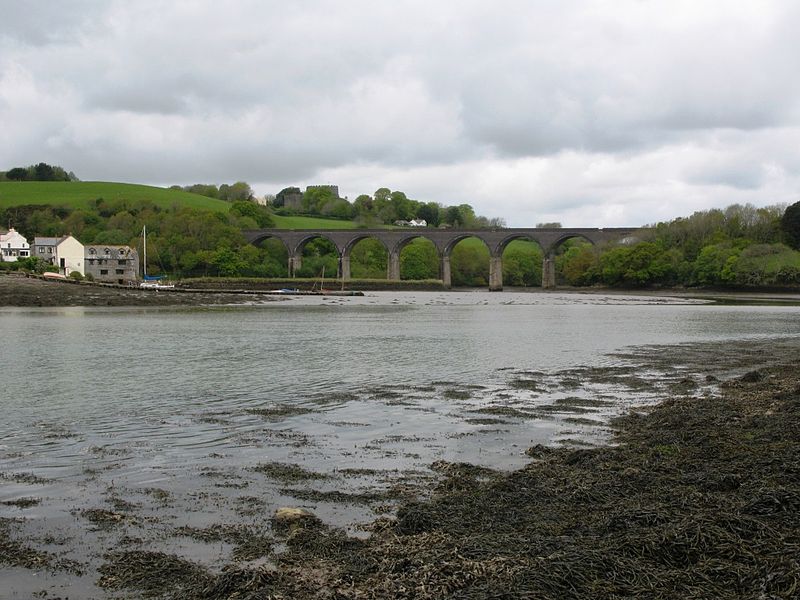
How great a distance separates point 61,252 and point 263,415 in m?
106

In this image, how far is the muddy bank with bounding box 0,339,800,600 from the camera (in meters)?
6.15

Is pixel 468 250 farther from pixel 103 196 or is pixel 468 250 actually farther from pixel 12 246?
pixel 12 246

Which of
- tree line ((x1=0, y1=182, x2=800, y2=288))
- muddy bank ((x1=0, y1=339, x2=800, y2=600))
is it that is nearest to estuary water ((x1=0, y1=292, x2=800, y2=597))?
muddy bank ((x1=0, y1=339, x2=800, y2=600))

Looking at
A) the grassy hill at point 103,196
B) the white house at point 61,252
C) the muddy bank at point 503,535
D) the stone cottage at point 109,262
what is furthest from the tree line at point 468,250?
the muddy bank at point 503,535

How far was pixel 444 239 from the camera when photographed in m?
136

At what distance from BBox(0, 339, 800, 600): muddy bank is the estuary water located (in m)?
0.17

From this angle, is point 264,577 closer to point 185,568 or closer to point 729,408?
point 185,568

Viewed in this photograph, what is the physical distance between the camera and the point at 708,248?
101m

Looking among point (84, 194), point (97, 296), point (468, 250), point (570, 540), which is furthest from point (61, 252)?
point (570, 540)

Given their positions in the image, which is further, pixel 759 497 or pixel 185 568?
pixel 759 497

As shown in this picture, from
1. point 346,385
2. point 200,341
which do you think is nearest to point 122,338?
point 200,341

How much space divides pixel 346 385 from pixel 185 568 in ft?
42.1

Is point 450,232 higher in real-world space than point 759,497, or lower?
higher

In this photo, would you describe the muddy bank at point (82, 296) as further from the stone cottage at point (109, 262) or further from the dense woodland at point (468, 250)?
the stone cottage at point (109, 262)
